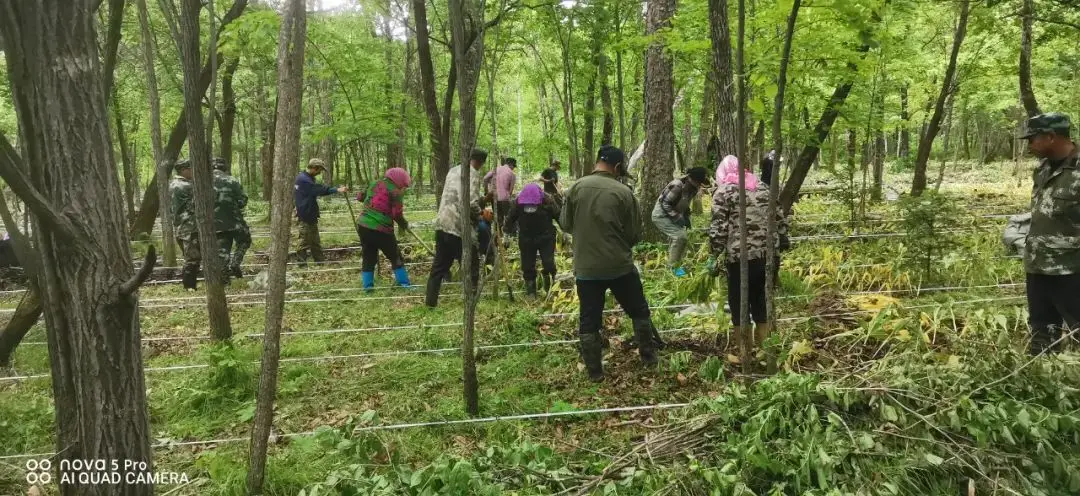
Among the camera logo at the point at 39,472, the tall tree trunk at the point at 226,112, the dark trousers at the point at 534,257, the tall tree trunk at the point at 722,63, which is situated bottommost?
the camera logo at the point at 39,472

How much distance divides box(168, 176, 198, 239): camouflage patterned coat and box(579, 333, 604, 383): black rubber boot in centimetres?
618

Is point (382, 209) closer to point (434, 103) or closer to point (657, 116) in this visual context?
point (434, 103)

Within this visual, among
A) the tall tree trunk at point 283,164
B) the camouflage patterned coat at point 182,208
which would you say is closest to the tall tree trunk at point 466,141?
the tall tree trunk at point 283,164

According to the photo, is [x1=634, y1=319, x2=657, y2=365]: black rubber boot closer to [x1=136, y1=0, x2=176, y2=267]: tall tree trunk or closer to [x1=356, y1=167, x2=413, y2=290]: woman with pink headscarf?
[x1=356, y1=167, x2=413, y2=290]: woman with pink headscarf

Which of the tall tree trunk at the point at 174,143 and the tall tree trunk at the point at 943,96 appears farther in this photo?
the tall tree trunk at the point at 943,96

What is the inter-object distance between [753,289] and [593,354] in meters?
1.41

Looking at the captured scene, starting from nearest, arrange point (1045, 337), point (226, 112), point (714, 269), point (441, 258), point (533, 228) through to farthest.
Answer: point (1045, 337)
point (714, 269)
point (441, 258)
point (533, 228)
point (226, 112)

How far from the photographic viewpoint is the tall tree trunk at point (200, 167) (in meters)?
4.38

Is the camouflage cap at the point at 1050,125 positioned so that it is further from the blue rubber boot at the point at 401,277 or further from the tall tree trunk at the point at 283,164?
the blue rubber boot at the point at 401,277

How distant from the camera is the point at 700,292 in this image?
18.3 feet

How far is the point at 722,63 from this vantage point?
178 inches

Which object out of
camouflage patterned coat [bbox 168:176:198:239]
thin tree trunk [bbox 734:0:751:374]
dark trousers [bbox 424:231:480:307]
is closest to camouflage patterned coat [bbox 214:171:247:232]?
camouflage patterned coat [bbox 168:176:198:239]

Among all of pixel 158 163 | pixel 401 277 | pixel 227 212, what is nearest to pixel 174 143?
pixel 227 212

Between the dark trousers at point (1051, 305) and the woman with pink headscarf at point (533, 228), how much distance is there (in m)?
4.71
